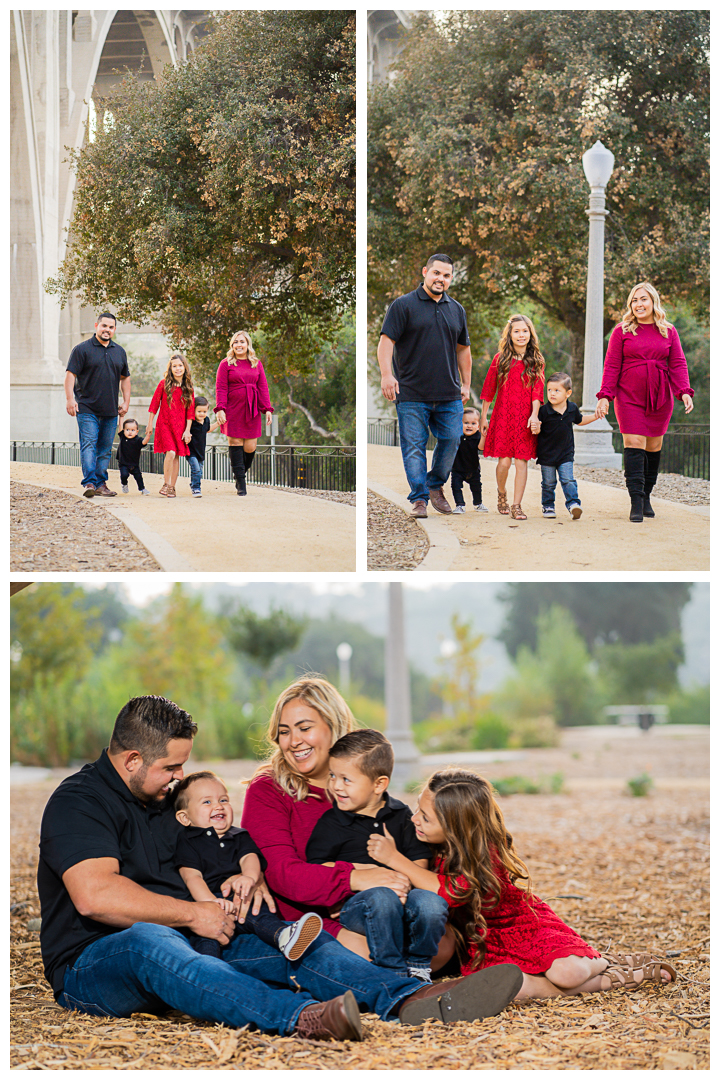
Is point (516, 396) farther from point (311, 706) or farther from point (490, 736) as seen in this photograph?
point (490, 736)

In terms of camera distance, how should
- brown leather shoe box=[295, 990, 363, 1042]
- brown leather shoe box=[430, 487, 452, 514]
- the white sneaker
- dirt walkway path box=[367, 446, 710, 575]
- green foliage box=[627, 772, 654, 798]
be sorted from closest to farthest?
brown leather shoe box=[295, 990, 363, 1042] < the white sneaker < dirt walkway path box=[367, 446, 710, 575] < brown leather shoe box=[430, 487, 452, 514] < green foliage box=[627, 772, 654, 798]

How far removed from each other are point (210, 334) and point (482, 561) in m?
1.99

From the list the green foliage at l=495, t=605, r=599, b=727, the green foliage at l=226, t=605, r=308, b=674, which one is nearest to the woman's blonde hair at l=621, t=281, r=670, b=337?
the green foliage at l=226, t=605, r=308, b=674

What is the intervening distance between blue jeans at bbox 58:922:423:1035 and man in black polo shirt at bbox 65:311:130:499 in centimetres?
255

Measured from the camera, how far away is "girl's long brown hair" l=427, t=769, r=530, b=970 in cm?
328

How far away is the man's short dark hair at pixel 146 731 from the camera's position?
324cm

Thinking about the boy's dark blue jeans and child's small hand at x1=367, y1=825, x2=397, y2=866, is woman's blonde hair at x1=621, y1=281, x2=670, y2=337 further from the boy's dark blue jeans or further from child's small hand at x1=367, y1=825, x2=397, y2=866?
the boy's dark blue jeans

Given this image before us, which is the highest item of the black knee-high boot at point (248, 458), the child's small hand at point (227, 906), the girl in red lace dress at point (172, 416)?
the girl in red lace dress at point (172, 416)

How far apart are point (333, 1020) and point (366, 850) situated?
2.02ft

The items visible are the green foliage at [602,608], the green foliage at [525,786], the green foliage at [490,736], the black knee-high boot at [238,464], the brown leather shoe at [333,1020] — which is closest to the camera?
the brown leather shoe at [333,1020]

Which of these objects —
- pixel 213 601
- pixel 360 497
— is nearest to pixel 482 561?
pixel 360 497

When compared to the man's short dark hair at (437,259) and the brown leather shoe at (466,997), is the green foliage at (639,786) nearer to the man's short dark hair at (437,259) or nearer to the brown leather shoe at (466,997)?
the man's short dark hair at (437,259)

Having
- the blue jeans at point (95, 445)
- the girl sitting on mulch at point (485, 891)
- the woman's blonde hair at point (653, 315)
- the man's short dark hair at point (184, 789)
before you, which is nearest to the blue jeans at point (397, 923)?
the girl sitting on mulch at point (485, 891)

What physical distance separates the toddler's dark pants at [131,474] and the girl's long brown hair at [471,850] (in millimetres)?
2453
